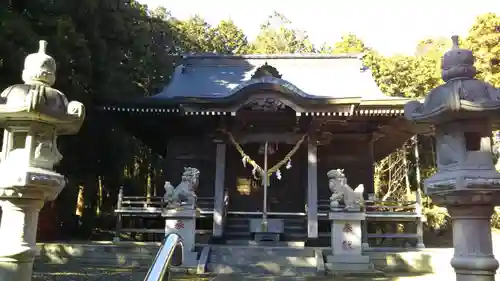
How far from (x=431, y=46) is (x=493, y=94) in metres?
27.1

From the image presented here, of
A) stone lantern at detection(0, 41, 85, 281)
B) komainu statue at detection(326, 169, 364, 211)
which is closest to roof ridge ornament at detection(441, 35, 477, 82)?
stone lantern at detection(0, 41, 85, 281)

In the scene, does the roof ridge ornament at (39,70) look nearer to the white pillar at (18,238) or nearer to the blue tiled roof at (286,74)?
the white pillar at (18,238)

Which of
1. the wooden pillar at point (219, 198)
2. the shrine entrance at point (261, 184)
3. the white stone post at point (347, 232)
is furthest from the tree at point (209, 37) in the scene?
the white stone post at point (347, 232)

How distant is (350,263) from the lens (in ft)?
28.6

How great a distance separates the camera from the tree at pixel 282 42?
33.3 metres

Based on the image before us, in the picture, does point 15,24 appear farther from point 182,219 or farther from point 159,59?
point 159,59

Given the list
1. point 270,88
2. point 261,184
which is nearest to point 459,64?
point 270,88

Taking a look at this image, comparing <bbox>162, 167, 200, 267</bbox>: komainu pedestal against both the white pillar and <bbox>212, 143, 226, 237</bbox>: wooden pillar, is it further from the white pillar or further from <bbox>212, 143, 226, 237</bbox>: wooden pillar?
the white pillar

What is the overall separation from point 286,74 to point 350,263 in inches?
364

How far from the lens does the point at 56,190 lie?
4.37 meters

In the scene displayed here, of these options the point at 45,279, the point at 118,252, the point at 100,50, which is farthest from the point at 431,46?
the point at 45,279

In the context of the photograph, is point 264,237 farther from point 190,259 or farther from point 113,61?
point 113,61

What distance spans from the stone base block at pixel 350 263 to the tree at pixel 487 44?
15.6 metres

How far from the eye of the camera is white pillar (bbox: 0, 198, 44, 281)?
13.1 ft
